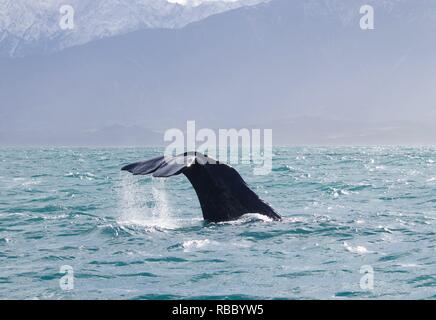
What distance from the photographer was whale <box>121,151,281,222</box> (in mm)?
9849

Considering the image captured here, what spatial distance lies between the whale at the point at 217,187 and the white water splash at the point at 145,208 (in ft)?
6.60

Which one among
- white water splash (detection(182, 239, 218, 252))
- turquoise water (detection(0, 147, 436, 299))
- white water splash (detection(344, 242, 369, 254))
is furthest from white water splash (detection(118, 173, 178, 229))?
white water splash (detection(344, 242, 369, 254))

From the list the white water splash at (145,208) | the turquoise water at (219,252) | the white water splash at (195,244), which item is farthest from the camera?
the white water splash at (145,208)

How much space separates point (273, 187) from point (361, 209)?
8447 millimetres

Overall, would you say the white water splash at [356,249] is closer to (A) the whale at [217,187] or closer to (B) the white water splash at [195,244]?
(A) the whale at [217,187]

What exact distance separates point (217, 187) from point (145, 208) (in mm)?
8213

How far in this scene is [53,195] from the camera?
74.5ft

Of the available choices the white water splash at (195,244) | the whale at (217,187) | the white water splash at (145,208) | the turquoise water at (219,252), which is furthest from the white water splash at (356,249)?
the white water splash at (145,208)

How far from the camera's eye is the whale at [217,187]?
9849 mm

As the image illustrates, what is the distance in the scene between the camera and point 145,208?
60.8 ft

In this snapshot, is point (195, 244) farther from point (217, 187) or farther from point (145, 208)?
point (145, 208)

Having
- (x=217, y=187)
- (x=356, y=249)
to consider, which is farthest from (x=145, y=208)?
(x=356, y=249)
